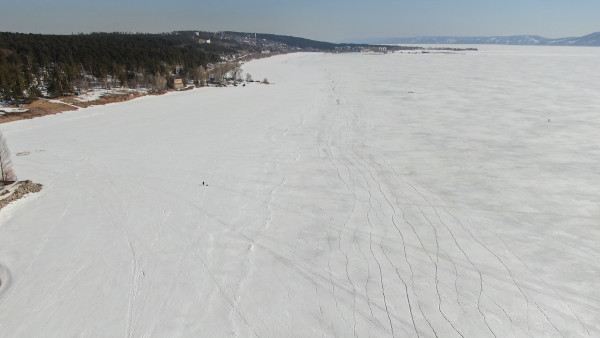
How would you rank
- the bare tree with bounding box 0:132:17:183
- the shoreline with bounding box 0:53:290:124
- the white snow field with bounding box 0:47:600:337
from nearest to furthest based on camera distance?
1. the white snow field with bounding box 0:47:600:337
2. the bare tree with bounding box 0:132:17:183
3. the shoreline with bounding box 0:53:290:124

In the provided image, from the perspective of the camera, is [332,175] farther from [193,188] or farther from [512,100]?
[512,100]

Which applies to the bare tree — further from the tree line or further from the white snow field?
the tree line

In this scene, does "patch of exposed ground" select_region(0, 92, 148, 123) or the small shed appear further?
the small shed

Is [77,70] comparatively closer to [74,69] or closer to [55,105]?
[74,69]

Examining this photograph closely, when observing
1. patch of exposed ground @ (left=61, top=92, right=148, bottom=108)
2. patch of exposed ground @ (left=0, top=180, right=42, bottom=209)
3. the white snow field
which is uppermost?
patch of exposed ground @ (left=61, top=92, right=148, bottom=108)

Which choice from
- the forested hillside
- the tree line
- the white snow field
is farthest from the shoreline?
the white snow field

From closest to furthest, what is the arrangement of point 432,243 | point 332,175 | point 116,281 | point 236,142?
point 116,281, point 432,243, point 332,175, point 236,142

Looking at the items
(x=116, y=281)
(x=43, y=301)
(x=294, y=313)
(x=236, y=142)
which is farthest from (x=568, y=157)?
(x=43, y=301)
